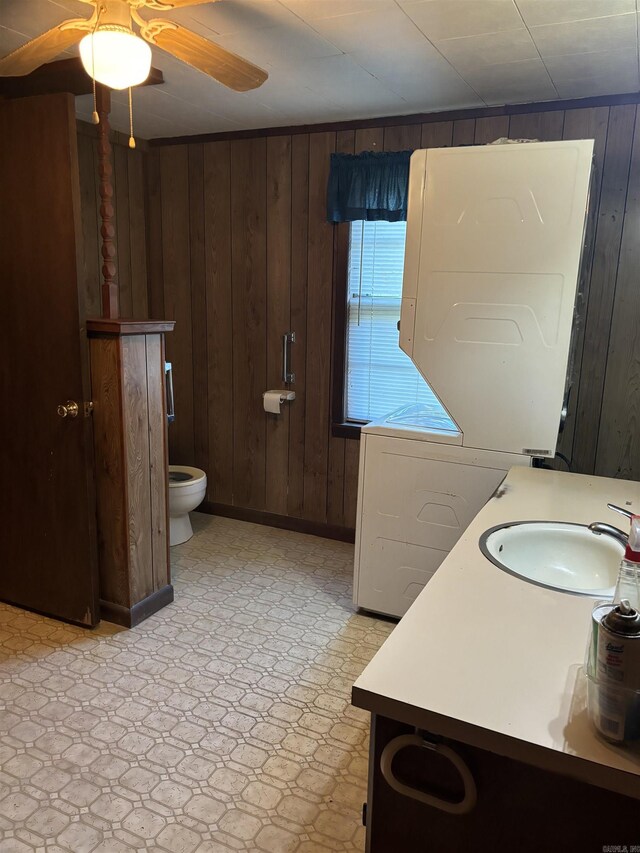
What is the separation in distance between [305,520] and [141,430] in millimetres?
1472

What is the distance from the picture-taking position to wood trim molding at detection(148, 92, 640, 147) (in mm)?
2746

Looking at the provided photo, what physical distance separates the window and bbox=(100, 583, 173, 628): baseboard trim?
4.92 ft

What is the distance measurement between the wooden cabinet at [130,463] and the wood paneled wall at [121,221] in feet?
3.88

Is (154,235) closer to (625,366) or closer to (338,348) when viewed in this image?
(338,348)

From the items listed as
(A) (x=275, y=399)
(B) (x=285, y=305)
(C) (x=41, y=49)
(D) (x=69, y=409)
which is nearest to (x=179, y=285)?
(B) (x=285, y=305)

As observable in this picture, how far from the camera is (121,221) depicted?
380 cm

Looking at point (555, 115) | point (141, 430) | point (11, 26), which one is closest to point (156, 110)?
point (11, 26)

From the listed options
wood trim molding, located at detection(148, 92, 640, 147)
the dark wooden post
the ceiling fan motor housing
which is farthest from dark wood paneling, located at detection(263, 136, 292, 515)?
the ceiling fan motor housing

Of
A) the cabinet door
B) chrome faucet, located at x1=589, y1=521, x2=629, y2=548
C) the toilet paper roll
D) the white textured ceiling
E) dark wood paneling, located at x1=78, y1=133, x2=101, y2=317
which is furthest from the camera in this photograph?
the toilet paper roll

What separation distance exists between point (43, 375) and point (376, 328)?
1.74 metres

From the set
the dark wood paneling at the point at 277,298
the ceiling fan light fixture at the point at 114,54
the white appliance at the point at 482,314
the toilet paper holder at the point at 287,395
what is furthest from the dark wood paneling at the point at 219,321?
the ceiling fan light fixture at the point at 114,54

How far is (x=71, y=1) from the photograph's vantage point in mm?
1998

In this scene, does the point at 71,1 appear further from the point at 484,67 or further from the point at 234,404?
the point at 234,404

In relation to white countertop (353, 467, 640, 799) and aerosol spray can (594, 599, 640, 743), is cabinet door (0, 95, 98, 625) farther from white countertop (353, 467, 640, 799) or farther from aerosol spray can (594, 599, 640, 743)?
aerosol spray can (594, 599, 640, 743)
